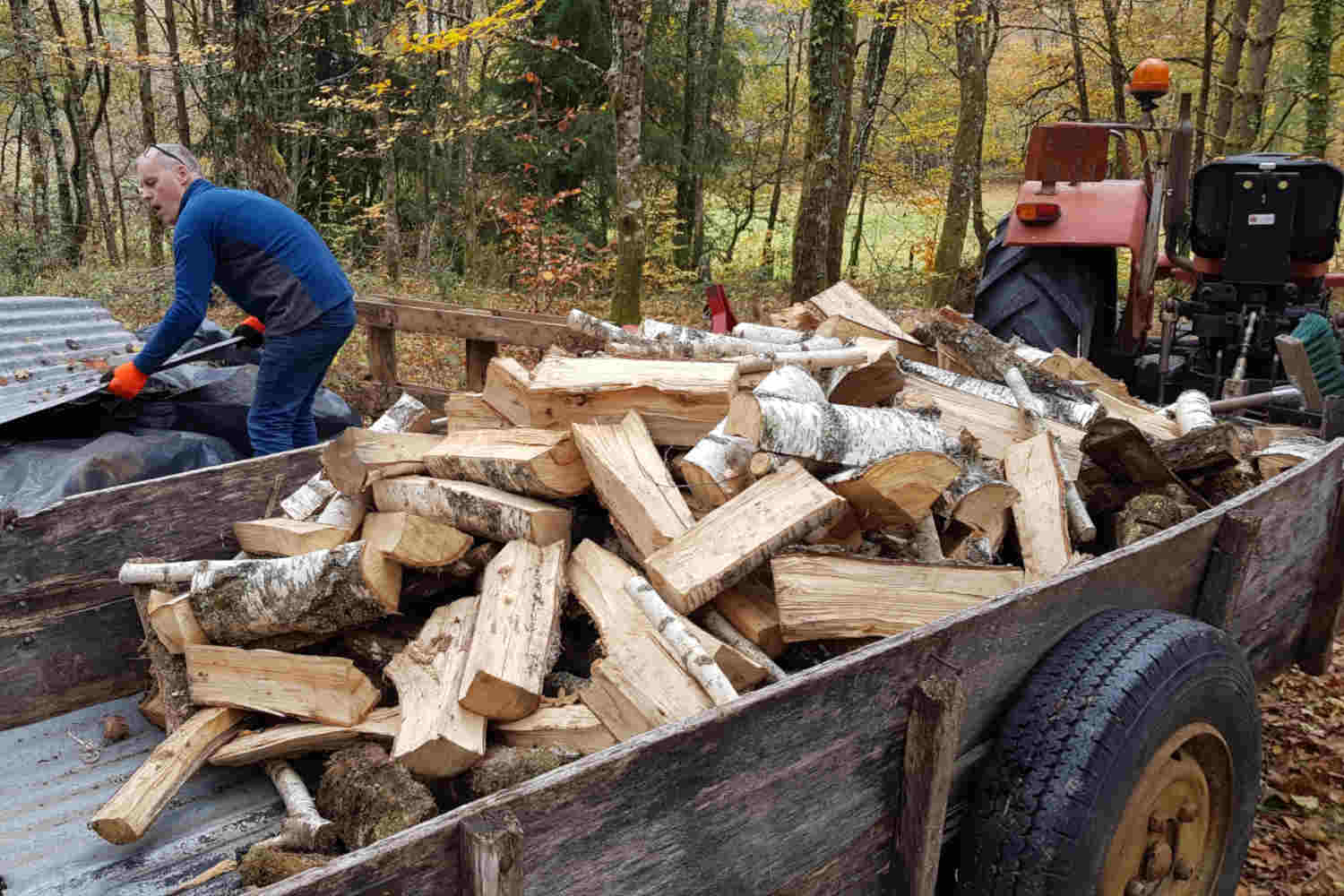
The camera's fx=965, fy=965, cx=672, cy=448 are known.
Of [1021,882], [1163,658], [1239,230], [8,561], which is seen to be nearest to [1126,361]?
[1239,230]

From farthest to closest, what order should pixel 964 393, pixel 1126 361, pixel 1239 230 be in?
1. pixel 1126 361
2. pixel 1239 230
3. pixel 964 393

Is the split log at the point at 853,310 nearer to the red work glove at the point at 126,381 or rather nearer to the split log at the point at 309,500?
Answer: the split log at the point at 309,500

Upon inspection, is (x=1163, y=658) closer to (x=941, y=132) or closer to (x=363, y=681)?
(x=363, y=681)

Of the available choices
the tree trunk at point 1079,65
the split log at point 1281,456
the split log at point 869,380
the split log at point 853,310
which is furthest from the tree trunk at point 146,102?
the split log at point 1281,456

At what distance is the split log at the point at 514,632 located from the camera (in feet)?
6.72

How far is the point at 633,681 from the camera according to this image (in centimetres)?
201

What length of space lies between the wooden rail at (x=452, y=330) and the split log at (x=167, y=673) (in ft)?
8.28

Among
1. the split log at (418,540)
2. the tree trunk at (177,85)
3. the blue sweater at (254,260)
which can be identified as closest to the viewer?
the split log at (418,540)

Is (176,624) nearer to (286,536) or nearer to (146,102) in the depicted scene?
(286,536)

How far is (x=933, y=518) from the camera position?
8.95 ft

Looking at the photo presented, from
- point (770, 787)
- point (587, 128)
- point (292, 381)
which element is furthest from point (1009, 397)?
point (587, 128)

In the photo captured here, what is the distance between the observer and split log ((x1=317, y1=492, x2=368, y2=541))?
2.78m

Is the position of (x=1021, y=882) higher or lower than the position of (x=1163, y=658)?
lower

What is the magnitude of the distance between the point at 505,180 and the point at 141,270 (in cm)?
487
